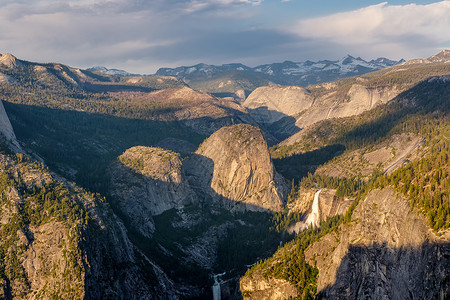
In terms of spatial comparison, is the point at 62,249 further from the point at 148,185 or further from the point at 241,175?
the point at 241,175

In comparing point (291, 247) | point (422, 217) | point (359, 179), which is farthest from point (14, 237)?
point (359, 179)

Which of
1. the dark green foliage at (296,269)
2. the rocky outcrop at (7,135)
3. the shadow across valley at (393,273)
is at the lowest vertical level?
the dark green foliage at (296,269)

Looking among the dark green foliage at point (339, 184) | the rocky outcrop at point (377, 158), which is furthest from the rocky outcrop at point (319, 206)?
the rocky outcrop at point (377, 158)

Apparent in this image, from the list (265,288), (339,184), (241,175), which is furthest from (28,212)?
(339,184)

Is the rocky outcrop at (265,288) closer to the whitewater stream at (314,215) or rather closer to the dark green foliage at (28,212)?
the dark green foliage at (28,212)

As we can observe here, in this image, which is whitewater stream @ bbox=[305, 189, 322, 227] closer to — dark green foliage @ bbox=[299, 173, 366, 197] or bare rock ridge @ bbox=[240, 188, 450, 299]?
dark green foliage @ bbox=[299, 173, 366, 197]

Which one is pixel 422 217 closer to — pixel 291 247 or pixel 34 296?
pixel 291 247

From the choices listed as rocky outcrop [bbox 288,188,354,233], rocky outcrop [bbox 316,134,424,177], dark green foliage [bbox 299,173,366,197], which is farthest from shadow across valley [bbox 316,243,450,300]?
rocky outcrop [bbox 316,134,424,177]
